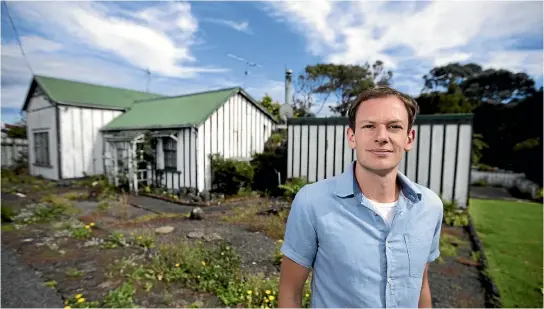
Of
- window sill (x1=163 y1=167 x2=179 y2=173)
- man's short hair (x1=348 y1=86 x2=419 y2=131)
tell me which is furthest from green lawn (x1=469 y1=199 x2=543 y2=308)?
window sill (x1=163 y1=167 x2=179 y2=173)

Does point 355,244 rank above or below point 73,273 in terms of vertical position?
above

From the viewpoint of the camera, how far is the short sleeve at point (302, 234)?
114cm

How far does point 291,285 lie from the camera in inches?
47.9

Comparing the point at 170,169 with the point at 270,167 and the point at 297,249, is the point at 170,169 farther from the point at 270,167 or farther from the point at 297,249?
the point at 297,249

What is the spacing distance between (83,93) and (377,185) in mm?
15607

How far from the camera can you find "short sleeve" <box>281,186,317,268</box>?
1.14 m

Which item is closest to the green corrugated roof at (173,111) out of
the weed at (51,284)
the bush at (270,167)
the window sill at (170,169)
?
the window sill at (170,169)

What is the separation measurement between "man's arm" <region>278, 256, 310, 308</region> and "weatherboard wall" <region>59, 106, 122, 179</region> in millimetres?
14214

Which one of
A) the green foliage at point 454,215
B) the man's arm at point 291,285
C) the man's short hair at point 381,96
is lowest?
the green foliage at point 454,215

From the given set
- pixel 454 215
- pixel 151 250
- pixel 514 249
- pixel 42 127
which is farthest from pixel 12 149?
pixel 514 249

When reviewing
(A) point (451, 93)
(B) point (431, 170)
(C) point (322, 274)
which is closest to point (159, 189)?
(B) point (431, 170)

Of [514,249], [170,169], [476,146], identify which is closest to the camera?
[514,249]

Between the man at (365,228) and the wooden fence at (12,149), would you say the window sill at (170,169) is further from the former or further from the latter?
the wooden fence at (12,149)

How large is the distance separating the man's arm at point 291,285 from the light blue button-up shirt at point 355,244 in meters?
0.05
